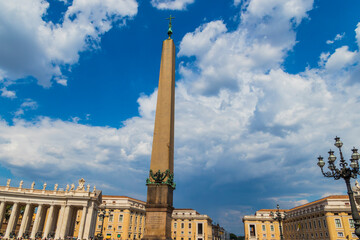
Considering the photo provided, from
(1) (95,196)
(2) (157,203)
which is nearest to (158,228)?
(2) (157,203)

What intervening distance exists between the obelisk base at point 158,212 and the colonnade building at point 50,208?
49657 mm

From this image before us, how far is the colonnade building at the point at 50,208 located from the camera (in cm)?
5728

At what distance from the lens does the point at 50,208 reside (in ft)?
196

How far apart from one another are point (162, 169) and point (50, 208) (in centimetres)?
5460

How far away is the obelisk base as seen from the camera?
49.5ft

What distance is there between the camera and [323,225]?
61125mm

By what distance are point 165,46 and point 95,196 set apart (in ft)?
170

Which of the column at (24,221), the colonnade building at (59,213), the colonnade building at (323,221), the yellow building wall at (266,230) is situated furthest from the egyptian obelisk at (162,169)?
the yellow building wall at (266,230)

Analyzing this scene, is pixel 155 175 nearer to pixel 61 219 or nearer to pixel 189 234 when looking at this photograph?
pixel 61 219

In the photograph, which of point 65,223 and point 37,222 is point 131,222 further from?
point 37,222

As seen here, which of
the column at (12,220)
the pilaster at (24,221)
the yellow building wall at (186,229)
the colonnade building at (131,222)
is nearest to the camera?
the column at (12,220)

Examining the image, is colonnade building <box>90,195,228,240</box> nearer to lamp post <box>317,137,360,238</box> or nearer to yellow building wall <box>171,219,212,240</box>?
yellow building wall <box>171,219,212,240</box>

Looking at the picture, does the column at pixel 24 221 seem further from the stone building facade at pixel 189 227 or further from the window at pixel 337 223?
the window at pixel 337 223

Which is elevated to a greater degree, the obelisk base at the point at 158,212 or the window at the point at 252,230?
the window at the point at 252,230
